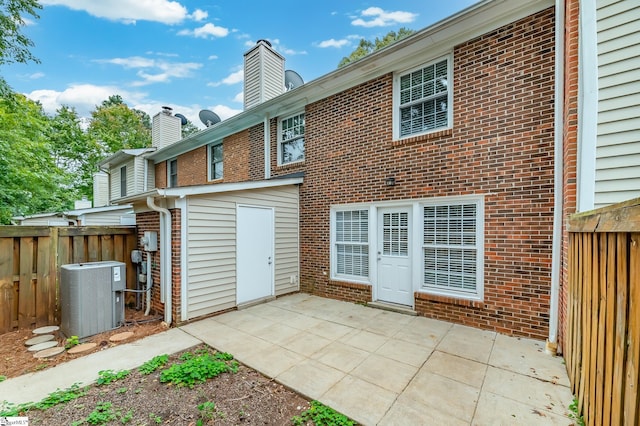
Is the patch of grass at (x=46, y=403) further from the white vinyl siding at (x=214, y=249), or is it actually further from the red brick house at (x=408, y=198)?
the white vinyl siding at (x=214, y=249)

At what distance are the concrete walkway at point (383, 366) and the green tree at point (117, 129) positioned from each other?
21.5 meters

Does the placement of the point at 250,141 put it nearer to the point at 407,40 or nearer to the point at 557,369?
the point at 407,40

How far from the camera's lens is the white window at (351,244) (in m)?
5.88

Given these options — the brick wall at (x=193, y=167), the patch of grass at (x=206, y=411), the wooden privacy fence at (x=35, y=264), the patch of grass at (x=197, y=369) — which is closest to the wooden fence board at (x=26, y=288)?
the wooden privacy fence at (x=35, y=264)

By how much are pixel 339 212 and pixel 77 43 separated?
11.8 m

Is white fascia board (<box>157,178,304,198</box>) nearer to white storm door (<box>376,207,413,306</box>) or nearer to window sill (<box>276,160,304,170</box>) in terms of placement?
window sill (<box>276,160,304,170</box>)

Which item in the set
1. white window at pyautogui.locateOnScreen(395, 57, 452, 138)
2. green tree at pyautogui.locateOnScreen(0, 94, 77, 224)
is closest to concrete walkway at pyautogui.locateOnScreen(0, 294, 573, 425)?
white window at pyautogui.locateOnScreen(395, 57, 452, 138)

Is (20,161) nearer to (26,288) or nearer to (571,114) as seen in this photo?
(26,288)

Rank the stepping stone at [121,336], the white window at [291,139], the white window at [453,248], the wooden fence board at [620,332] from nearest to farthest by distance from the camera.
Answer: the wooden fence board at [620,332], the stepping stone at [121,336], the white window at [453,248], the white window at [291,139]

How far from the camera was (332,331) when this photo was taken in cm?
438

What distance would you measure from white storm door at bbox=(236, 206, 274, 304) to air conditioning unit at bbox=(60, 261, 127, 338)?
6.78 feet

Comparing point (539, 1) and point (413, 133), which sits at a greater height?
point (539, 1)

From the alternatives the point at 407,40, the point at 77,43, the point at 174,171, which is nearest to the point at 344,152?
the point at 407,40

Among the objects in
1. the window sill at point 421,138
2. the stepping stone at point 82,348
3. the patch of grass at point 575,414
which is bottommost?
the stepping stone at point 82,348
